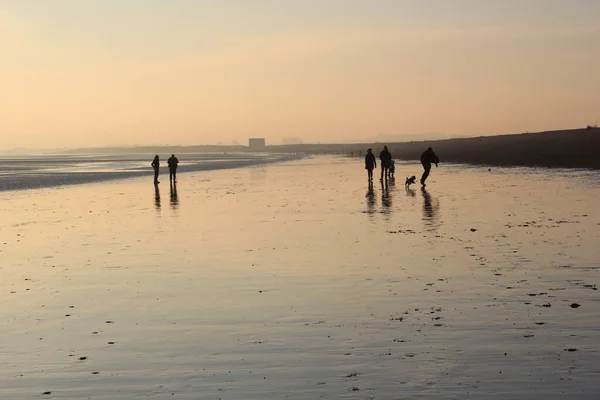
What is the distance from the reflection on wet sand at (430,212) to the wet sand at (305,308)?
0.31 m

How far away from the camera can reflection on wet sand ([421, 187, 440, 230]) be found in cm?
2239

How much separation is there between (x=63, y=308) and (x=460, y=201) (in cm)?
2123

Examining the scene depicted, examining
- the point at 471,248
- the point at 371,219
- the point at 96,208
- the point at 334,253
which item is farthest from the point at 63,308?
the point at 96,208

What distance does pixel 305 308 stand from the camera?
11.3 meters

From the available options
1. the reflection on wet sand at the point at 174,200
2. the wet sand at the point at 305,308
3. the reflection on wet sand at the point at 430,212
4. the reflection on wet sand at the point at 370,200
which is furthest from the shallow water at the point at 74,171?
the wet sand at the point at 305,308

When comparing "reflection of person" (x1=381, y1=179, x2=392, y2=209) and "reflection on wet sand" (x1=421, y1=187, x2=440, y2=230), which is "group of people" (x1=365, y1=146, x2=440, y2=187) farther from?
"reflection on wet sand" (x1=421, y1=187, x2=440, y2=230)

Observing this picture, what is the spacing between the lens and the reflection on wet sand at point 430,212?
22.4 metres

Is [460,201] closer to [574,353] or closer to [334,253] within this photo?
[334,253]

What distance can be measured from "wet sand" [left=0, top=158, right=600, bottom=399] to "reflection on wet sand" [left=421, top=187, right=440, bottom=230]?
0.31 metres

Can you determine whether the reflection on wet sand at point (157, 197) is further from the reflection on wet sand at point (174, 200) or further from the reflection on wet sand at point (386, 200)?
the reflection on wet sand at point (386, 200)

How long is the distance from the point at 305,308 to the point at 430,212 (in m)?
15.6

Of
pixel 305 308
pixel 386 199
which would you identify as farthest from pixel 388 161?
pixel 305 308

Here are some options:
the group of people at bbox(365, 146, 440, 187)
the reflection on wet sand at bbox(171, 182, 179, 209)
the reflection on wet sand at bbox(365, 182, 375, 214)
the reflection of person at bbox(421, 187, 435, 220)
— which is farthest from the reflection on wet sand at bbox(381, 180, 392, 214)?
the reflection on wet sand at bbox(171, 182, 179, 209)

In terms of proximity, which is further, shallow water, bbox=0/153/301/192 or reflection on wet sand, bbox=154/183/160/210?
shallow water, bbox=0/153/301/192
